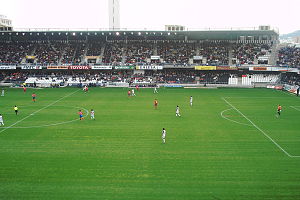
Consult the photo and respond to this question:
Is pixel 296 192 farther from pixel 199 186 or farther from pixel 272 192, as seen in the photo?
pixel 199 186

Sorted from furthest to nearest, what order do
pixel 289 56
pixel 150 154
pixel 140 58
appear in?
pixel 140 58
pixel 289 56
pixel 150 154

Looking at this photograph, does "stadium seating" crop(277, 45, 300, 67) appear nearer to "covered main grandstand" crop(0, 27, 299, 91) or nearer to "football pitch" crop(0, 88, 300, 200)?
"covered main grandstand" crop(0, 27, 299, 91)

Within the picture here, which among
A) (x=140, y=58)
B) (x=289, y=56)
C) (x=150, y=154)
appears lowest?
(x=150, y=154)

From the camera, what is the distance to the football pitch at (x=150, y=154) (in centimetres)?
1395

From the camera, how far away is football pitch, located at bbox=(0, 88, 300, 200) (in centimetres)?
1395

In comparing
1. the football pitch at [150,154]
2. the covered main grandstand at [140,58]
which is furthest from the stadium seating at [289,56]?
the football pitch at [150,154]

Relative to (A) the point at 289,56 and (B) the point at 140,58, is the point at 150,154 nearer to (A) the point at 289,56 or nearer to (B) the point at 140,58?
(B) the point at 140,58

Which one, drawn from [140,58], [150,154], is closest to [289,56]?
[140,58]

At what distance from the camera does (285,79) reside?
56.7 meters

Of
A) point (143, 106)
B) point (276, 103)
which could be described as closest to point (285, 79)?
point (276, 103)

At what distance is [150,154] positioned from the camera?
18719mm

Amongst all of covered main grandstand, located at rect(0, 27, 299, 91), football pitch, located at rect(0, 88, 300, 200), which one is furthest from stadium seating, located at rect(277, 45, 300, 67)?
football pitch, located at rect(0, 88, 300, 200)

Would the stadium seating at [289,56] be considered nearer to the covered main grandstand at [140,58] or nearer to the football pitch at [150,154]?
the covered main grandstand at [140,58]

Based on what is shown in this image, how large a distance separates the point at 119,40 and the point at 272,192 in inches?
2315
